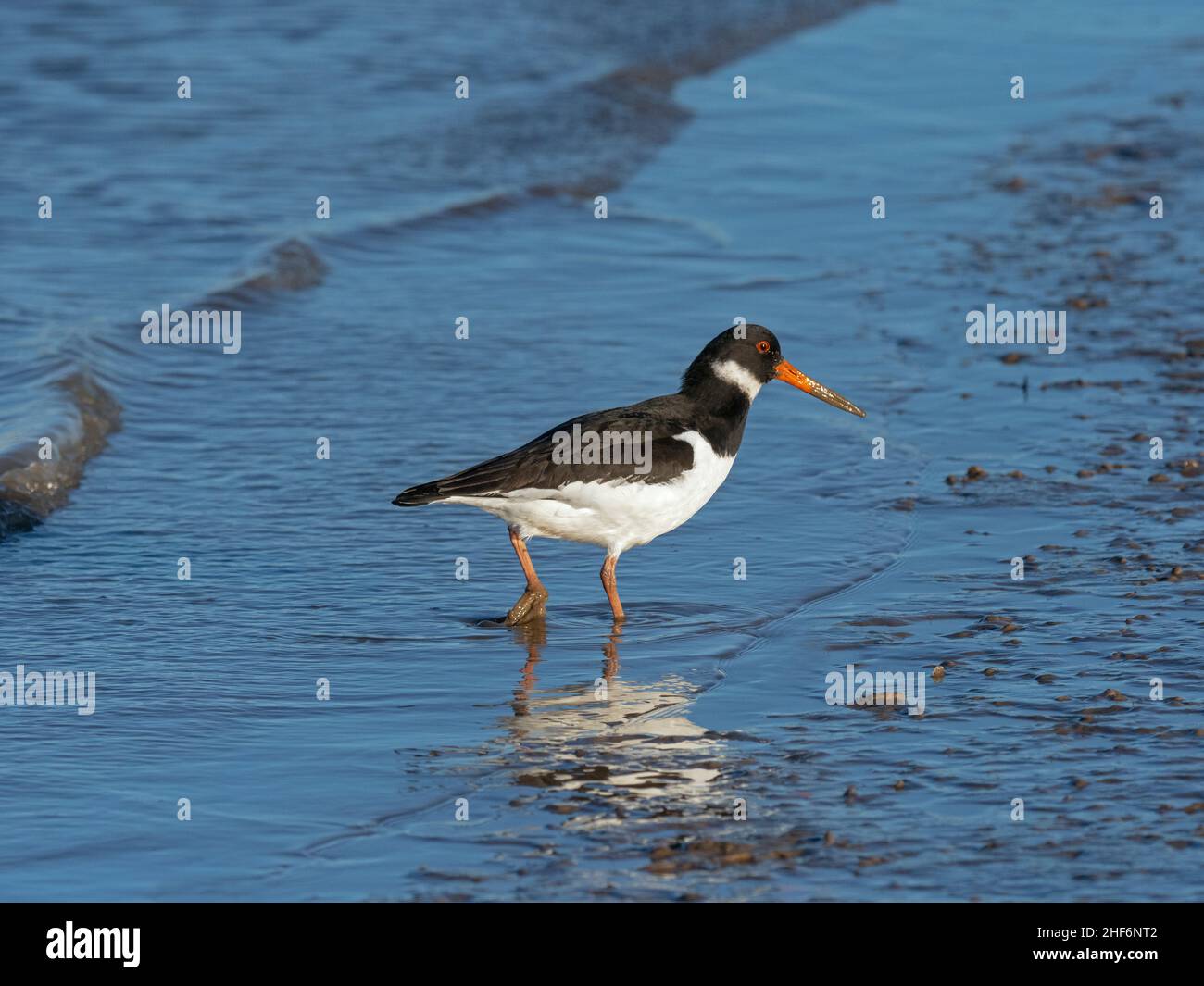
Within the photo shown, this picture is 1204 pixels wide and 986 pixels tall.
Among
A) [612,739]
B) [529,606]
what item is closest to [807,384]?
[529,606]

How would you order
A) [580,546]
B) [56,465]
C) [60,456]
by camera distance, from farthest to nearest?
[60,456] < [56,465] < [580,546]

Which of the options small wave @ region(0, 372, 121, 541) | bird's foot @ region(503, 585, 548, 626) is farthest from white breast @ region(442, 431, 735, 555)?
small wave @ region(0, 372, 121, 541)

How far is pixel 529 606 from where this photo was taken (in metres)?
7.45

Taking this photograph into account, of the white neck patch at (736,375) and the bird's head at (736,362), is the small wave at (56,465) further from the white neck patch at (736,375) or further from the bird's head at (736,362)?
the white neck patch at (736,375)

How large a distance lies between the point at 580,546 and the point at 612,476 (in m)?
1.58

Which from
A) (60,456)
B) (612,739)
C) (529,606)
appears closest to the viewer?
(612,739)

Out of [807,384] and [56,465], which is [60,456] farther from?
[807,384]

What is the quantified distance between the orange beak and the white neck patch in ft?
0.67

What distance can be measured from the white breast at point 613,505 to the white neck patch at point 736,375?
15.4 inches

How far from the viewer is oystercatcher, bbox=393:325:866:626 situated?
7199mm

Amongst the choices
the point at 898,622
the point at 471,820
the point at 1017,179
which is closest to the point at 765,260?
the point at 1017,179
